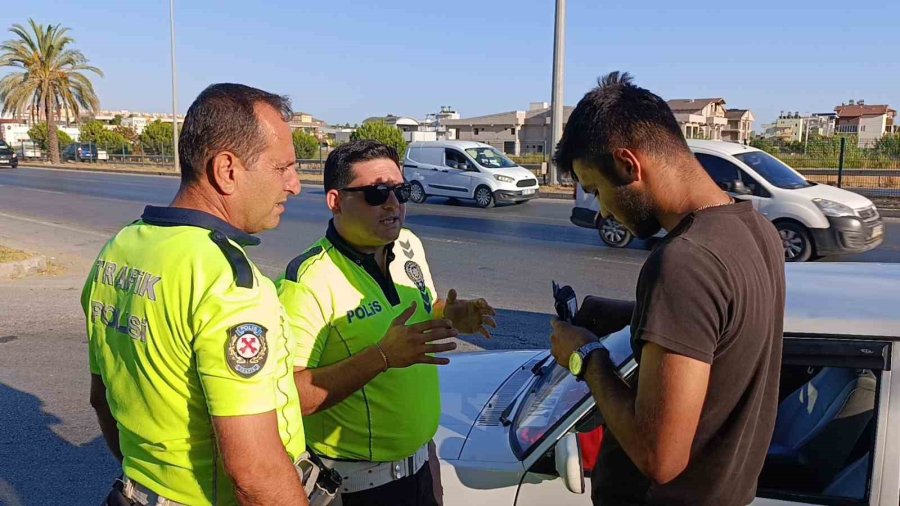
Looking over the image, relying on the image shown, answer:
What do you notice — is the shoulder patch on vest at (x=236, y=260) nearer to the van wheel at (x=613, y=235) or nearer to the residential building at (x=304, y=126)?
the residential building at (x=304, y=126)

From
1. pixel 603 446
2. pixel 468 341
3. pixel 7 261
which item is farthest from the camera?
pixel 7 261

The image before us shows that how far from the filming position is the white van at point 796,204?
9781mm

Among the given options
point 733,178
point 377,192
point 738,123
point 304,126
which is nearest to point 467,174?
point 733,178

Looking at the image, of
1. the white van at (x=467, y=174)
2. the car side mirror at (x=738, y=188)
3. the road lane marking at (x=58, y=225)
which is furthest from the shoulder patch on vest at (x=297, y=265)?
the white van at (x=467, y=174)

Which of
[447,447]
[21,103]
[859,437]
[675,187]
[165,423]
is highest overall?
[21,103]

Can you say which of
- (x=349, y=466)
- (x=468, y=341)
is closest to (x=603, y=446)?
(x=349, y=466)

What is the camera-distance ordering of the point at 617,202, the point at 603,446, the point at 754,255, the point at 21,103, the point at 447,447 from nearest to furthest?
the point at 754,255 → the point at 617,202 → the point at 603,446 → the point at 447,447 → the point at 21,103

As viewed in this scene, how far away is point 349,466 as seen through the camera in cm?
214

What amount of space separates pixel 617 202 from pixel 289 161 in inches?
30.6

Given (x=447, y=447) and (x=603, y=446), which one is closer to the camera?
(x=603, y=446)

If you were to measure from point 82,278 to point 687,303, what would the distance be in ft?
29.7

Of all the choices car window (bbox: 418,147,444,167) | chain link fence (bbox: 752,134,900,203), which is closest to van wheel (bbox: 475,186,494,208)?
car window (bbox: 418,147,444,167)

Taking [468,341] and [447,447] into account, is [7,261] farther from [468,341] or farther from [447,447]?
[447,447]

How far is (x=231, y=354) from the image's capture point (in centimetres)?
140
